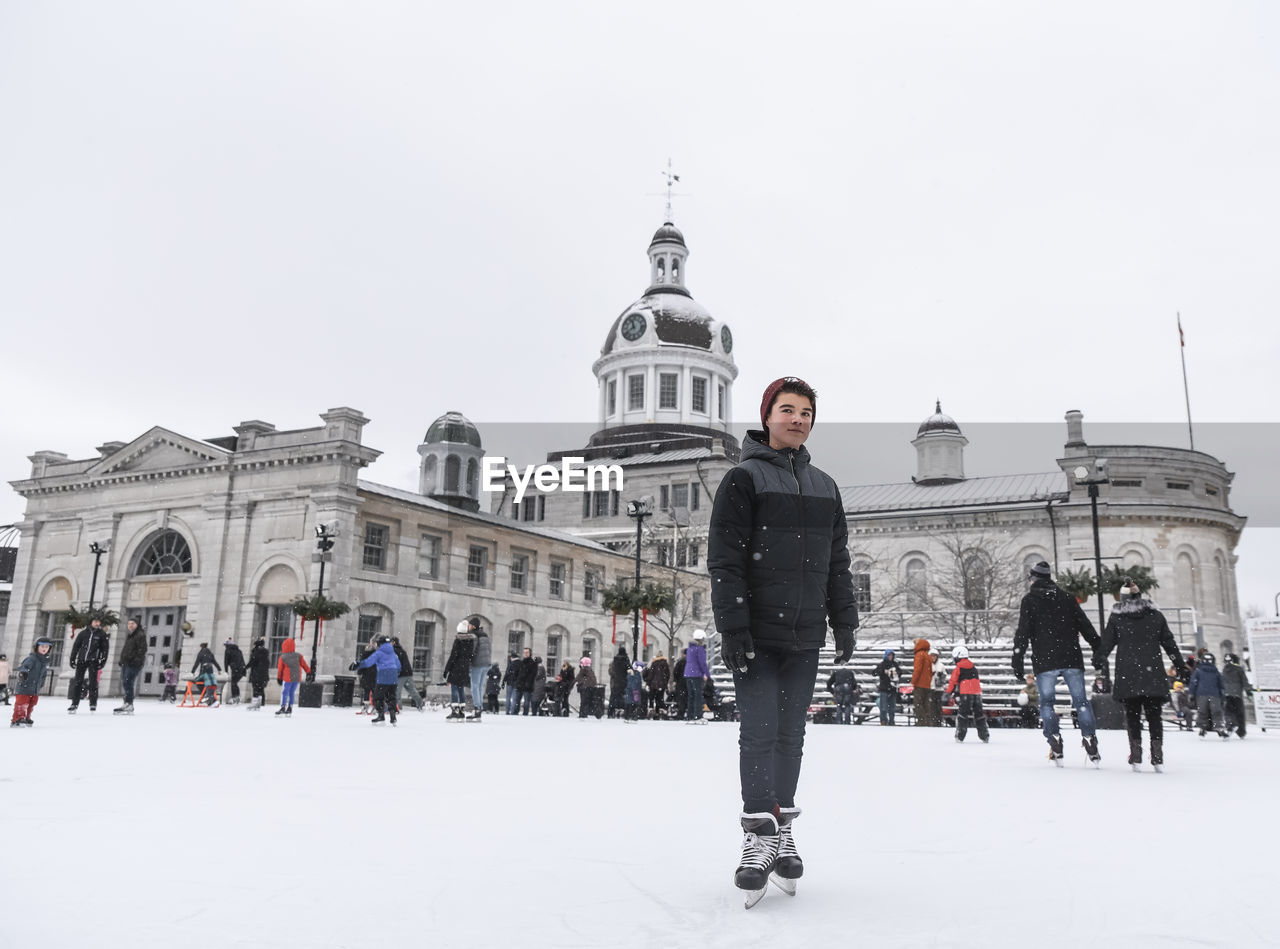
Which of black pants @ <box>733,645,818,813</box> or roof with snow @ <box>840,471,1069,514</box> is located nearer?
black pants @ <box>733,645,818,813</box>

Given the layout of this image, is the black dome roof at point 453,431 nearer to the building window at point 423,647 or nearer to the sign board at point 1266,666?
the building window at point 423,647

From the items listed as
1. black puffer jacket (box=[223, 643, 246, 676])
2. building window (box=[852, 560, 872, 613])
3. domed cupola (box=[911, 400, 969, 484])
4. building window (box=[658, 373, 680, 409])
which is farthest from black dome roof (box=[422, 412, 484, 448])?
domed cupola (box=[911, 400, 969, 484])

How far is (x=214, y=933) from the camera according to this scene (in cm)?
354

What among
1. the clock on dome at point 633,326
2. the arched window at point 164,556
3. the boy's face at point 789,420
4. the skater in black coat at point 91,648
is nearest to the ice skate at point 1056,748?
the boy's face at point 789,420

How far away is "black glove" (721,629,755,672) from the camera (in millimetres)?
4500

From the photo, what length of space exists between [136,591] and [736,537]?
128 ft

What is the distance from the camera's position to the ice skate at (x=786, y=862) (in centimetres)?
434

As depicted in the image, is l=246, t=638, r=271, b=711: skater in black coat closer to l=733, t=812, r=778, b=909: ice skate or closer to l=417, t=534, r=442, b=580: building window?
l=417, t=534, r=442, b=580: building window

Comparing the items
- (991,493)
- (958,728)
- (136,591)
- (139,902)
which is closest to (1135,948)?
(139,902)

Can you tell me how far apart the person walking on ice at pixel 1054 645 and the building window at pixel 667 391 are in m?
64.1

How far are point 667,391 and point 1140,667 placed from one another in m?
65.4

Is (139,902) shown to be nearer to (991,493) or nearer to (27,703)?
(27,703)

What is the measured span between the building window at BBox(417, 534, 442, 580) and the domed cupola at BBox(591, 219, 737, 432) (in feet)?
118

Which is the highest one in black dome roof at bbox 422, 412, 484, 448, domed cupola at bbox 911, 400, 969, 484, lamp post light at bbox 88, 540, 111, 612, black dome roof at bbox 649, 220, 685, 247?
black dome roof at bbox 649, 220, 685, 247
